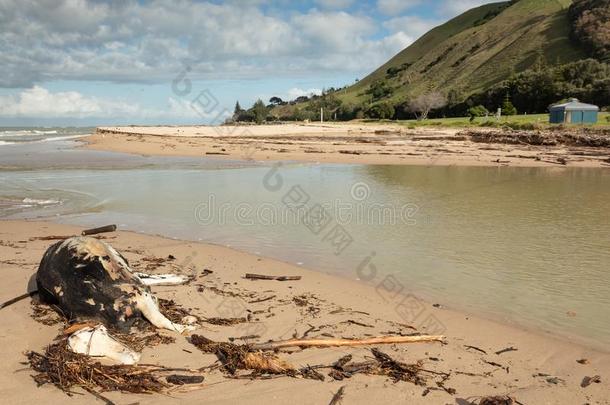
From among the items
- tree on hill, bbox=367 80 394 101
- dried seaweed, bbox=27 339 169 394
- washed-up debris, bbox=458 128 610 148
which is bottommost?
dried seaweed, bbox=27 339 169 394

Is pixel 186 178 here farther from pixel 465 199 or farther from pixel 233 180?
pixel 465 199

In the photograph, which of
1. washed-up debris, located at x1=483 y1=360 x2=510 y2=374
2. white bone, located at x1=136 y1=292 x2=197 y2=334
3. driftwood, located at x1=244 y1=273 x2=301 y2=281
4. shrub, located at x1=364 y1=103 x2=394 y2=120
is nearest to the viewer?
washed-up debris, located at x1=483 y1=360 x2=510 y2=374

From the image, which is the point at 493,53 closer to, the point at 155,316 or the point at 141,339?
the point at 155,316

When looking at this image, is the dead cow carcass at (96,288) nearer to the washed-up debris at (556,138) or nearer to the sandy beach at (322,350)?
the sandy beach at (322,350)

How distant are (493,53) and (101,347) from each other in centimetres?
12146

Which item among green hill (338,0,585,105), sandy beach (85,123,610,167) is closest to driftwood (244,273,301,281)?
sandy beach (85,123,610,167)

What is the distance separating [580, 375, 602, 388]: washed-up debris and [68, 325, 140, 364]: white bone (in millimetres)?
3897

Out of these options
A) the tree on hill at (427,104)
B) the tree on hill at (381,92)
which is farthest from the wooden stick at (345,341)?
the tree on hill at (381,92)

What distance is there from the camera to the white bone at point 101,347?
444 cm

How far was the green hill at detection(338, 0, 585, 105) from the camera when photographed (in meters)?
96.9

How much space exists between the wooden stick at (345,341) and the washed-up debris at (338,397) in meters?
0.77

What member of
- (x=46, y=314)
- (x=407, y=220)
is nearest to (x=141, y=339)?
(x=46, y=314)

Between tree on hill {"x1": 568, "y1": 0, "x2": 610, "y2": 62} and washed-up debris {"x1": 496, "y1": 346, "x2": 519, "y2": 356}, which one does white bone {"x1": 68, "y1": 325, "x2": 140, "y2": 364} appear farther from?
tree on hill {"x1": 568, "y1": 0, "x2": 610, "y2": 62}

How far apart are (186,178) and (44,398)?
16.5 m
